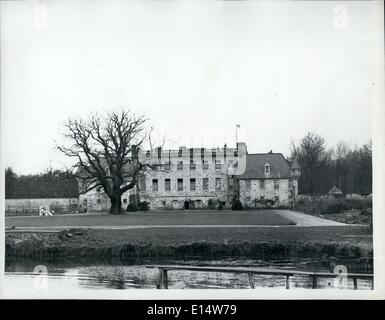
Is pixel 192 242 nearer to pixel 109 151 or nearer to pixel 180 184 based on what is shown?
pixel 180 184

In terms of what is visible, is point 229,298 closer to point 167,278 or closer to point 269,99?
point 167,278

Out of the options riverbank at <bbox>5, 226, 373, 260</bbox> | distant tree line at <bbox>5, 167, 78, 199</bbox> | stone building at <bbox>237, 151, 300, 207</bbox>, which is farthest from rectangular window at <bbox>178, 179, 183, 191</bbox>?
distant tree line at <bbox>5, 167, 78, 199</bbox>

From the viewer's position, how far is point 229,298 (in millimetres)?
4516

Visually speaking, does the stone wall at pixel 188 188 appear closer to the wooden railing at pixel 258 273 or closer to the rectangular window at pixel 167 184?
the rectangular window at pixel 167 184

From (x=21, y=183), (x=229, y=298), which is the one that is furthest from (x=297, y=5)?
(x=21, y=183)

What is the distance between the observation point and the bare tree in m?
5.30

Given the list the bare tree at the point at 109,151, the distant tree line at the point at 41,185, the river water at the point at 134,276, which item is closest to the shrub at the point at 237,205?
the river water at the point at 134,276

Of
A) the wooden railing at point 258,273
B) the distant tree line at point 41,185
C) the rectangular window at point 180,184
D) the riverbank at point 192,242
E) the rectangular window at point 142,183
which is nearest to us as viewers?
the wooden railing at point 258,273

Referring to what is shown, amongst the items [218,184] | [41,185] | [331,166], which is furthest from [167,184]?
[331,166]

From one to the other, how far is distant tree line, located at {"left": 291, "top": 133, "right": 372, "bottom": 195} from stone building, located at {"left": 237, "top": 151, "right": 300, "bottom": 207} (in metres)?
0.14

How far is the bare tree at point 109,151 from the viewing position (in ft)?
17.4

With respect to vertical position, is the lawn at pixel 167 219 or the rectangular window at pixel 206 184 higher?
the rectangular window at pixel 206 184
